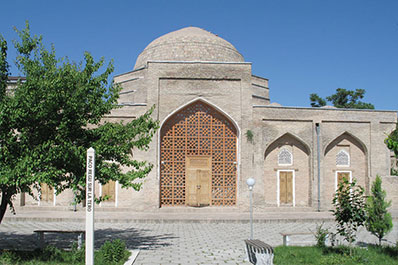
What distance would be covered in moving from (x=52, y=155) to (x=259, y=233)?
6.27 metres

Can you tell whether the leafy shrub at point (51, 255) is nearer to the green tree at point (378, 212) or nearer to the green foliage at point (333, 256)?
the green foliage at point (333, 256)

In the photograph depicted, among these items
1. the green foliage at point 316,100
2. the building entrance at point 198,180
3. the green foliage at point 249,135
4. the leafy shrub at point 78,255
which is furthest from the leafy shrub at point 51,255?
the green foliage at point 316,100

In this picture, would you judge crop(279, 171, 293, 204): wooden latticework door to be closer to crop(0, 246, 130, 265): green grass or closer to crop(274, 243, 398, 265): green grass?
crop(274, 243, 398, 265): green grass

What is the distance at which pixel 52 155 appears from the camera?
659 centimetres

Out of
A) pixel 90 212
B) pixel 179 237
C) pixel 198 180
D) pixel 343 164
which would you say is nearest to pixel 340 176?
pixel 343 164

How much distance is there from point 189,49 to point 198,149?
6.22 metres

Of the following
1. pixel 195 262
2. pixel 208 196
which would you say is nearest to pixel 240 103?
pixel 208 196

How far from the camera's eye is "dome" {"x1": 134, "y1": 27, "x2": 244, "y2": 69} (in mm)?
19109

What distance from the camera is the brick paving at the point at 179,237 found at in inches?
297

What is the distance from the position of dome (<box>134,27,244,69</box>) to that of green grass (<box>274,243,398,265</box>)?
12756 millimetres

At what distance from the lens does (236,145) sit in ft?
51.0

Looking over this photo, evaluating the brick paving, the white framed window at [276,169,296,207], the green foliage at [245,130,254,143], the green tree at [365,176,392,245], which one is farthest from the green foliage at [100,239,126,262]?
the white framed window at [276,169,296,207]

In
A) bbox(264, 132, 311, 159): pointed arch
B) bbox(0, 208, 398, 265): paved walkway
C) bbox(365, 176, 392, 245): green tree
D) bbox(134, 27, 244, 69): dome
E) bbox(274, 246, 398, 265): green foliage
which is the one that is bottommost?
bbox(0, 208, 398, 265): paved walkway

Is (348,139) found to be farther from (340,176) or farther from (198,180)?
(198,180)
